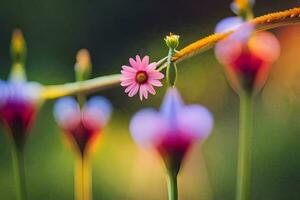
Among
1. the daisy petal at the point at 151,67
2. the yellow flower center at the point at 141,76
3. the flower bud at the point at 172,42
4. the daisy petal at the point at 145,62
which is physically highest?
the flower bud at the point at 172,42

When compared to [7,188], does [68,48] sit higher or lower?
higher

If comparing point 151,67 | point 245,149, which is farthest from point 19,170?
point 245,149

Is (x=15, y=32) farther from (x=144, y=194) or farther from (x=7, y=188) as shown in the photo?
(x=144, y=194)

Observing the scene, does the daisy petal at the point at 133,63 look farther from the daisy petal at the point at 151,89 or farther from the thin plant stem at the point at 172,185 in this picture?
the thin plant stem at the point at 172,185

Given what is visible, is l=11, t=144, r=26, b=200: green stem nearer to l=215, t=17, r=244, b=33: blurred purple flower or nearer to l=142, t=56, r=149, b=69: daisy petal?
l=142, t=56, r=149, b=69: daisy petal

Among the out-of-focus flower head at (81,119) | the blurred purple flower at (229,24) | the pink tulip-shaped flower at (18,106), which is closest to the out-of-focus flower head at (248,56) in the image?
the blurred purple flower at (229,24)

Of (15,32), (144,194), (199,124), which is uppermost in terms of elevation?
(15,32)

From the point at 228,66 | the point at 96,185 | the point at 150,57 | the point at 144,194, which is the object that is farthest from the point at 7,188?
the point at 228,66
